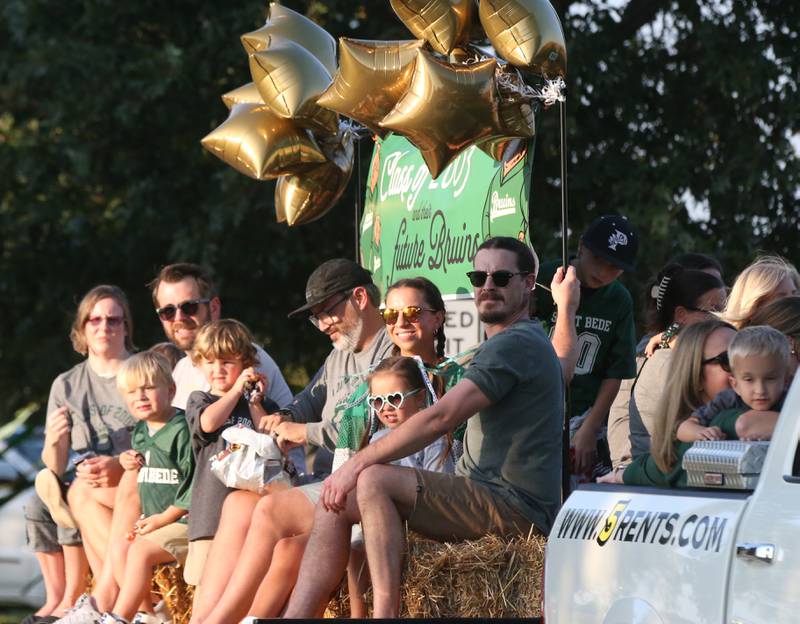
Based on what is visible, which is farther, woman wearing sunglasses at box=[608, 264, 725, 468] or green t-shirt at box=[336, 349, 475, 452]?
green t-shirt at box=[336, 349, 475, 452]

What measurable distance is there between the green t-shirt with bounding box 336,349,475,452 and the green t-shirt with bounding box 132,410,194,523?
1.30m

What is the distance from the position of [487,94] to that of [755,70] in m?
7.85

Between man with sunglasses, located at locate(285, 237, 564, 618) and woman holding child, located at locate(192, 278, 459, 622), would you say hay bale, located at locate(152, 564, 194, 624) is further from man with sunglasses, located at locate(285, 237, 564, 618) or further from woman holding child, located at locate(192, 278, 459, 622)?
man with sunglasses, located at locate(285, 237, 564, 618)

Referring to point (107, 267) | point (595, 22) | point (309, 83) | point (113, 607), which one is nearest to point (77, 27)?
point (107, 267)

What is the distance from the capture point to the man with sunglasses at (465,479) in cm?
614

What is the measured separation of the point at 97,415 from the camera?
9320 millimetres

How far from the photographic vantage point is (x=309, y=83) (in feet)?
29.2

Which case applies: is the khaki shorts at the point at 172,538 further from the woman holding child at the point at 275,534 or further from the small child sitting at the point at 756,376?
the small child sitting at the point at 756,376

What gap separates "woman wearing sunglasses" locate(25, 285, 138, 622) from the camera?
8914 mm

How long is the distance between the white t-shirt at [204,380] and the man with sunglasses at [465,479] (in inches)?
67.1

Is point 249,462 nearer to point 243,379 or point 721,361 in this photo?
point 243,379

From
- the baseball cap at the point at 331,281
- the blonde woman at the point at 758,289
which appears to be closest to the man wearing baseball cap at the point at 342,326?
the baseball cap at the point at 331,281

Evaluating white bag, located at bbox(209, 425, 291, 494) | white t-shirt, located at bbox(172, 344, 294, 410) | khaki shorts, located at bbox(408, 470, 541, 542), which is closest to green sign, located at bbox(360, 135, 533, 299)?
white t-shirt, located at bbox(172, 344, 294, 410)

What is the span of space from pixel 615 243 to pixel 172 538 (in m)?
2.73
